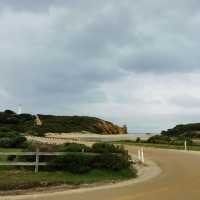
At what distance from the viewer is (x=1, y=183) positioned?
16.2 metres

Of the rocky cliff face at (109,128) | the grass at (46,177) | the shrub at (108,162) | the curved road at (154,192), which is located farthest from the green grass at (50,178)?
the rocky cliff face at (109,128)

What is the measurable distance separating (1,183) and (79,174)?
4.52 m

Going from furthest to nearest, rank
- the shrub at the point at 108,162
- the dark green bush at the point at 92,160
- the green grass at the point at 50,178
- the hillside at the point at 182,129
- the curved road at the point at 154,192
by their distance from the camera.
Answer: the hillside at the point at 182,129 < the shrub at the point at 108,162 < the dark green bush at the point at 92,160 < the green grass at the point at 50,178 < the curved road at the point at 154,192

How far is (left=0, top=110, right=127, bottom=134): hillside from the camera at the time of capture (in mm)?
99875

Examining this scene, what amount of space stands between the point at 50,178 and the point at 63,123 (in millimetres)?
97063

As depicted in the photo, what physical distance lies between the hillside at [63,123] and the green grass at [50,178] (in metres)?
75.0

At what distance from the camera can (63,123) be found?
115 meters

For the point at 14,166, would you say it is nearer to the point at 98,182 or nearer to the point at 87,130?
the point at 98,182

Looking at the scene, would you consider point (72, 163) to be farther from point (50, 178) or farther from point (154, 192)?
point (154, 192)

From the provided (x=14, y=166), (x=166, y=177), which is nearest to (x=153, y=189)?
(x=166, y=177)

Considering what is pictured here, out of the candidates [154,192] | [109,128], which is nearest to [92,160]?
[154,192]

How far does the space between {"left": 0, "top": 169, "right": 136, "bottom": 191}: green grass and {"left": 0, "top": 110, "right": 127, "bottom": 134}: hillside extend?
7497cm

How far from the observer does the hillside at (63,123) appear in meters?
99.9

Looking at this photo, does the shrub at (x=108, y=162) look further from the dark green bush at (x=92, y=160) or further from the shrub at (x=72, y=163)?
the shrub at (x=72, y=163)
